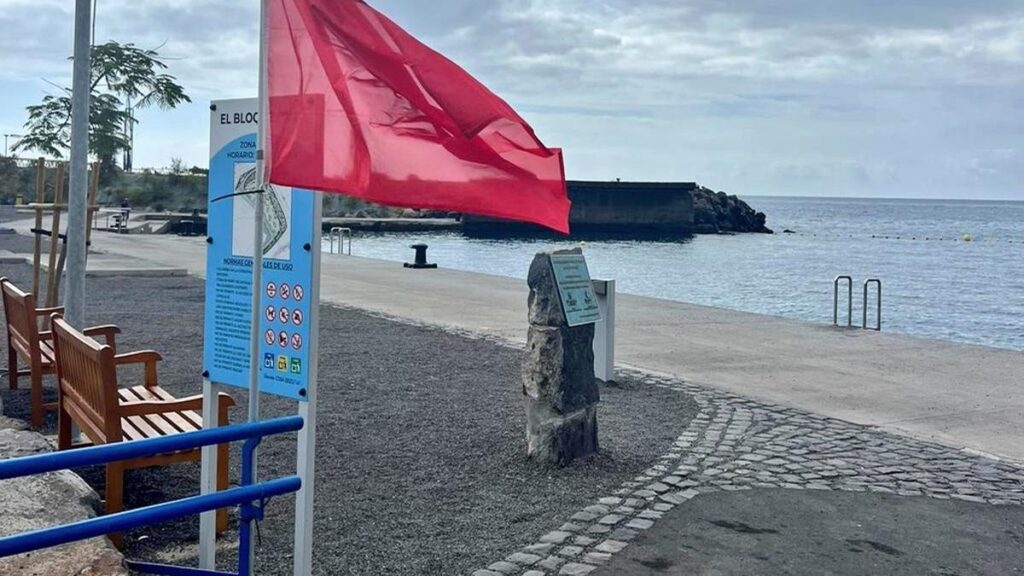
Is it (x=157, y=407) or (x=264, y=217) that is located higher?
(x=264, y=217)

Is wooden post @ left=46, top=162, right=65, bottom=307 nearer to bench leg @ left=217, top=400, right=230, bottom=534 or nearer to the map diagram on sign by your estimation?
bench leg @ left=217, top=400, right=230, bottom=534

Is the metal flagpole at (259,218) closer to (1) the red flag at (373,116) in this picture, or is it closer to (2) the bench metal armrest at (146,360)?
(1) the red flag at (373,116)

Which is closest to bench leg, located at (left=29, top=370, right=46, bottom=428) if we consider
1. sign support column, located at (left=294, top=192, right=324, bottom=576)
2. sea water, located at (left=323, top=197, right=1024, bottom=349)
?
sign support column, located at (left=294, top=192, right=324, bottom=576)

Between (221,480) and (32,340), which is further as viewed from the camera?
(32,340)

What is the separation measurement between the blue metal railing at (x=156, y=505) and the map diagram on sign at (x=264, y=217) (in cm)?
104

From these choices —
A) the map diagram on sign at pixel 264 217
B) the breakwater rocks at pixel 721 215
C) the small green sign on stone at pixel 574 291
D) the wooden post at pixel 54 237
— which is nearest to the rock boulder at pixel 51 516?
the map diagram on sign at pixel 264 217

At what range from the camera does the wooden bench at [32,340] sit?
25.5 feet

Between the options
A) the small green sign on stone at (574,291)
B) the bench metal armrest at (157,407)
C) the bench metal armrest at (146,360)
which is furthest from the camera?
the small green sign on stone at (574,291)

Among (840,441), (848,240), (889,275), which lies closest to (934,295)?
(889,275)

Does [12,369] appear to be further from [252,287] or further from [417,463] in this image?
[252,287]

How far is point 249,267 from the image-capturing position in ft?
16.0

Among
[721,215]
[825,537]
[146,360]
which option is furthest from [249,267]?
[721,215]

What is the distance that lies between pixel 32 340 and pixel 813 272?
1978 inches

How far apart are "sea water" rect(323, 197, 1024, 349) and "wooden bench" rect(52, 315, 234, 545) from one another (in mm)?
18445
